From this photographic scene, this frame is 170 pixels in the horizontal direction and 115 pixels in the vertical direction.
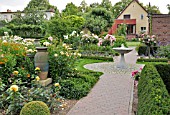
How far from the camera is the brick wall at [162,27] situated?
20406 millimetres

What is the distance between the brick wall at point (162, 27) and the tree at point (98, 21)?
1592 cm

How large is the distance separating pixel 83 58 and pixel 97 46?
209cm

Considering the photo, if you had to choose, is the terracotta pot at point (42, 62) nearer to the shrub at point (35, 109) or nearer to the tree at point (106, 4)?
the shrub at point (35, 109)

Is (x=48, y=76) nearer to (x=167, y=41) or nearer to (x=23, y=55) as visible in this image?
(x=23, y=55)

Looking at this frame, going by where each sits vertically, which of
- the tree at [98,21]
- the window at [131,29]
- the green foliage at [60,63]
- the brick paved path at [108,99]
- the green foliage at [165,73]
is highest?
the tree at [98,21]

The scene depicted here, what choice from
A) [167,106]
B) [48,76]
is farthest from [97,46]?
[167,106]

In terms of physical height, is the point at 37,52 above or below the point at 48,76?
above

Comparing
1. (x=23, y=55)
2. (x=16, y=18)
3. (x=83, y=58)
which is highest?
(x=16, y=18)

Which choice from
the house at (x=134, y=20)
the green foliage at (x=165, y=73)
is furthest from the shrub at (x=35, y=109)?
the house at (x=134, y=20)

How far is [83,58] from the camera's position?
16406 mm

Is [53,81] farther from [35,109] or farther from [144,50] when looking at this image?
[144,50]

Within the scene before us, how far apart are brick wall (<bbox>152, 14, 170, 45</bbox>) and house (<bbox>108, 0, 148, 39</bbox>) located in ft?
64.2

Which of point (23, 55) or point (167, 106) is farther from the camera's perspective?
point (23, 55)

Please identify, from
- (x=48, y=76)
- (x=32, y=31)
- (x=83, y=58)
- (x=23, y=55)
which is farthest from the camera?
(x=32, y=31)
